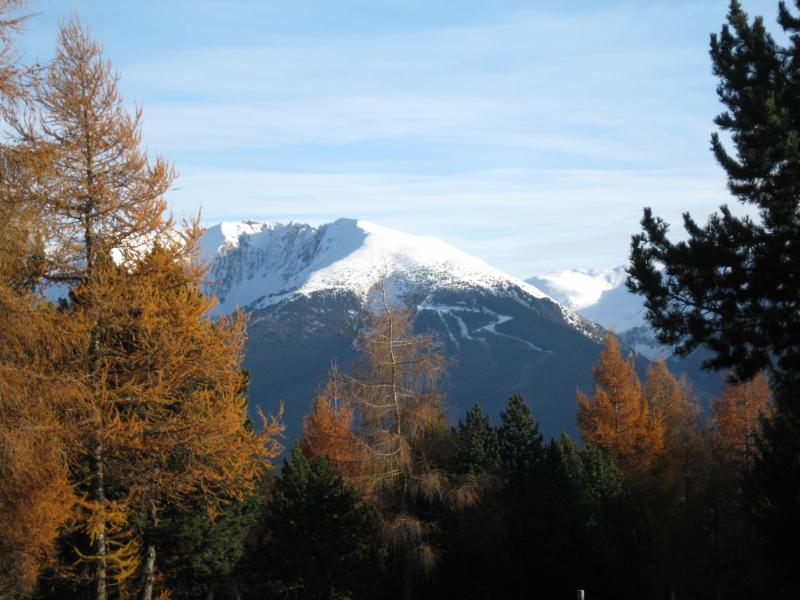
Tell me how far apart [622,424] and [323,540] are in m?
21.2

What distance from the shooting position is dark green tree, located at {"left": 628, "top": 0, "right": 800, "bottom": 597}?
1238cm

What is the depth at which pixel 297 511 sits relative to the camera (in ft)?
87.6

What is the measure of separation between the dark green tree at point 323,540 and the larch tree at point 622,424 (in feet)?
60.2

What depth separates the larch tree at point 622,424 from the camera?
41062 millimetres

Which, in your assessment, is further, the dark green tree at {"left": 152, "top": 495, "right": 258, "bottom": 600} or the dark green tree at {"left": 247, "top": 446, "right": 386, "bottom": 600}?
the dark green tree at {"left": 247, "top": 446, "right": 386, "bottom": 600}

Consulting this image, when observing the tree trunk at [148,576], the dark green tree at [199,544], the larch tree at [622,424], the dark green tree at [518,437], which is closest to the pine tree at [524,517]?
the dark green tree at [518,437]

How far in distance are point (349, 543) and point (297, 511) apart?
2.04m

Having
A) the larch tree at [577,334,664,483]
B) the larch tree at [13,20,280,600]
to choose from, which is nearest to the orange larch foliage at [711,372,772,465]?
the larch tree at [577,334,664,483]

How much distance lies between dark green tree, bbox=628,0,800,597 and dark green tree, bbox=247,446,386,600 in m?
14.8

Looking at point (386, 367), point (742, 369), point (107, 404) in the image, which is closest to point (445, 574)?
point (386, 367)

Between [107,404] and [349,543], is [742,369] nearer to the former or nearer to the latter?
[107,404]

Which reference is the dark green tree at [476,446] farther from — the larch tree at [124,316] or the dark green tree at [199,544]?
the larch tree at [124,316]

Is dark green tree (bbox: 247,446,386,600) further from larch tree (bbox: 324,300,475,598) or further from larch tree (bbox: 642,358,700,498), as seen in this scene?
larch tree (bbox: 642,358,700,498)

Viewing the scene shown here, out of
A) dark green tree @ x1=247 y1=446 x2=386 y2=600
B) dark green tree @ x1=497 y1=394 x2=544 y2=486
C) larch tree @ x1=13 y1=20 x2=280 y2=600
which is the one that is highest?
larch tree @ x1=13 y1=20 x2=280 y2=600
